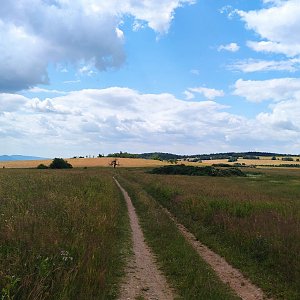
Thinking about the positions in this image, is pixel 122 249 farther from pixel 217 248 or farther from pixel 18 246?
pixel 18 246

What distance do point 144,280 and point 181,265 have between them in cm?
173

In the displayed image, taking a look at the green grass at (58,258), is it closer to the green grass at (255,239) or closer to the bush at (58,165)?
the green grass at (255,239)

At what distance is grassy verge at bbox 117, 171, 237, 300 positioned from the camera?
9.04 m

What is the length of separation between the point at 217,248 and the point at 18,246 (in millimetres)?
7889

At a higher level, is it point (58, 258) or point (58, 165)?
point (58, 165)

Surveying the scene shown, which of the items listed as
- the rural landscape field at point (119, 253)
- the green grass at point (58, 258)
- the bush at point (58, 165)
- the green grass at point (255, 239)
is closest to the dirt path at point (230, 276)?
the rural landscape field at point (119, 253)

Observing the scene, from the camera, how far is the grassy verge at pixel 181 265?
9.04 m

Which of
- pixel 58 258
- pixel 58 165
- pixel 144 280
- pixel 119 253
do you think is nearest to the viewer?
pixel 58 258

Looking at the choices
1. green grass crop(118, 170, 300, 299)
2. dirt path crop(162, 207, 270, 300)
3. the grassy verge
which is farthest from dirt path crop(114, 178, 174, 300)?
green grass crop(118, 170, 300, 299)

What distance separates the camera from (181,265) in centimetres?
1140

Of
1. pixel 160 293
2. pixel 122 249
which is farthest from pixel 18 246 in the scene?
pixel 122 249

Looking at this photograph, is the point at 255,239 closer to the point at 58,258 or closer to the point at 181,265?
the point at 181,265

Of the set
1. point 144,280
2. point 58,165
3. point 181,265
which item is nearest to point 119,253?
point 181,265

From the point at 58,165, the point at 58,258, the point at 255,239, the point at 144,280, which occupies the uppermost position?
the point at 58,165
